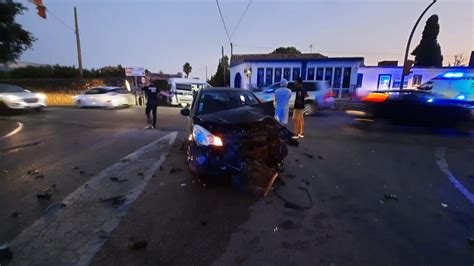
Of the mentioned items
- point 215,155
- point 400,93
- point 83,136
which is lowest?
point 83,136

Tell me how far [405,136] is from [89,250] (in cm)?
943

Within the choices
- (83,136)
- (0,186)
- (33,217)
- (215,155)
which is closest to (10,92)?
(83,136)

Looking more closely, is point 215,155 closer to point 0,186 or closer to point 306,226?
point 306,226

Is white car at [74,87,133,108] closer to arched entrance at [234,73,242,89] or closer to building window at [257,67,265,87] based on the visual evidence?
building window at [257,67,265,87]

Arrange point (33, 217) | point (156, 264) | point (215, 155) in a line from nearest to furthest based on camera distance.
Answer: point (156, 264)
point (33, 217)
point (215, 155)

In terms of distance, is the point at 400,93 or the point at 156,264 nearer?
the point at 156,264

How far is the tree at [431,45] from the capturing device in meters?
39.7

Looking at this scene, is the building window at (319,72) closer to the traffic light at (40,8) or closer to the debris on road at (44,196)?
the traffic light at (40,8)

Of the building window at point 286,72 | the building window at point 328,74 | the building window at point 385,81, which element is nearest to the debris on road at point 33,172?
the building window at point 286,72

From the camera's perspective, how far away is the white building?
2577 centimetres

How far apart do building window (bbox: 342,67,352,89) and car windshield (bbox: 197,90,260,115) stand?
22.7 metres

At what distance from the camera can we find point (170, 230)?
122 inches

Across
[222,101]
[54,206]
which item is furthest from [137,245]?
[222,101]

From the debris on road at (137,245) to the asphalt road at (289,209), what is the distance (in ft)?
0.14
